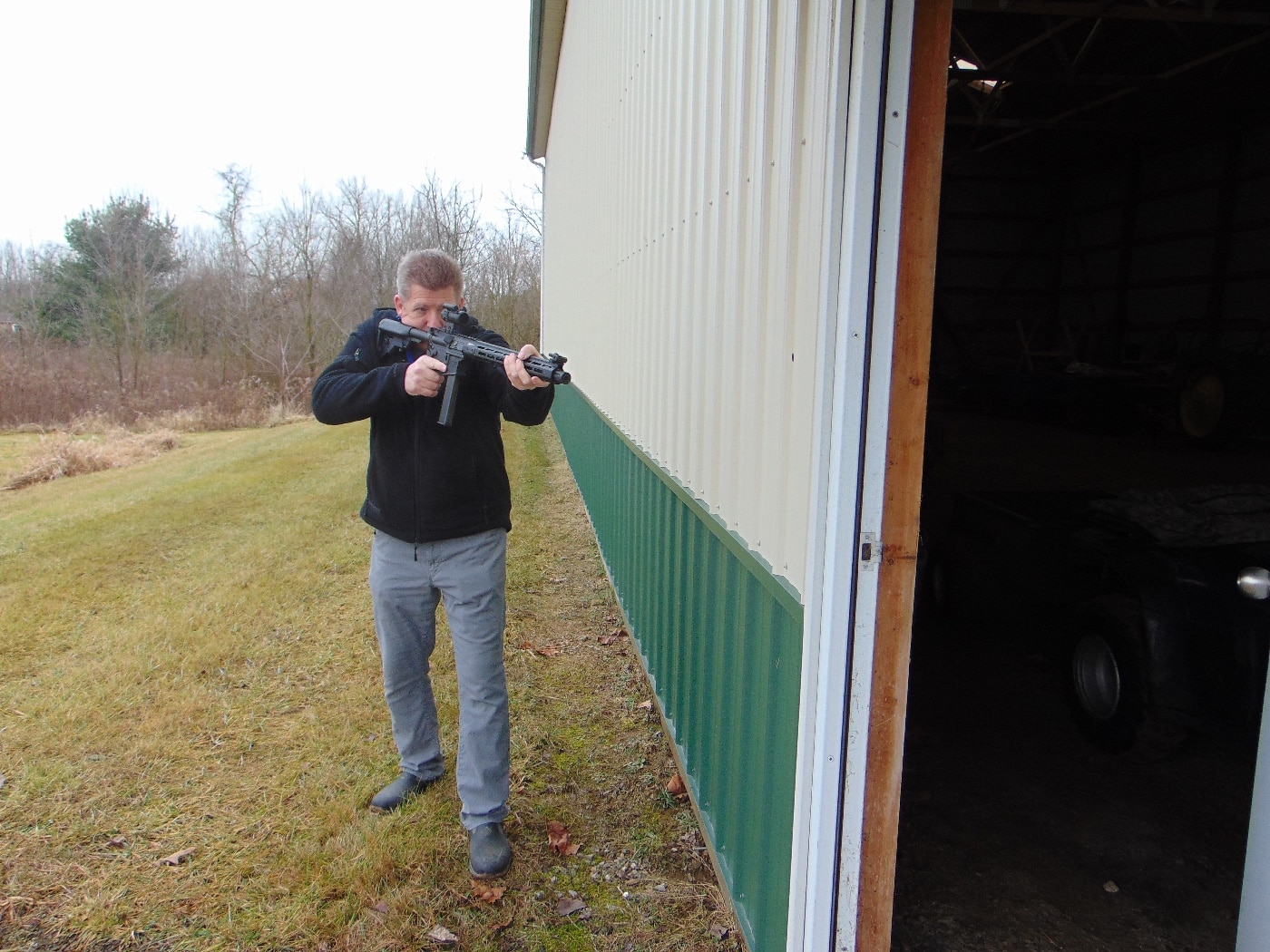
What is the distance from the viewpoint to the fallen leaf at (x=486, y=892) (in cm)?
306

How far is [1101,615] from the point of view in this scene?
12.0 ft

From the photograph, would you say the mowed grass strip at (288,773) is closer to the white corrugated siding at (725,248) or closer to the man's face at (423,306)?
the white corrugated siding at (725,248)

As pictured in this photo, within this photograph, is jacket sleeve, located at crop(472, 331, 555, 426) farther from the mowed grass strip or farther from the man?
the mowed grass strip

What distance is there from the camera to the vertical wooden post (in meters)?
1.78

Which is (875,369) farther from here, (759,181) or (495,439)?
(495,439)

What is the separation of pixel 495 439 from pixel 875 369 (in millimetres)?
1826

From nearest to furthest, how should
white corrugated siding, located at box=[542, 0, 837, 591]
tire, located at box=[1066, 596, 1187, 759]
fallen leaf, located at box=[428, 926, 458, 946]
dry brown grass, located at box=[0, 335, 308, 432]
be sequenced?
1. white corrugated siding, located at box=[542, 0, 837, 591]
2. fallen leaf, located at box=[428, 926, 458, 946]
3. tire, located at box=[1066, 596, 1187, 759]
4. dry brown grass, located at box=[0, 335, 308, 432]

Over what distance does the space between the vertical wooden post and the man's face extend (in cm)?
180

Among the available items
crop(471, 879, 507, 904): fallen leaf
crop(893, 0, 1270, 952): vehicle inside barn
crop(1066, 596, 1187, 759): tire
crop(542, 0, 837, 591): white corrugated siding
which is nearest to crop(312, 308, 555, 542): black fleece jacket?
crop(542, 0, 837, 591): white corrugated siding

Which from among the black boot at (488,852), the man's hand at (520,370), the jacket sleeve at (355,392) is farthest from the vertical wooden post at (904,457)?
the jacket sleeve at (355,392)

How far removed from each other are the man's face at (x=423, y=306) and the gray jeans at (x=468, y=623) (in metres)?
0.79

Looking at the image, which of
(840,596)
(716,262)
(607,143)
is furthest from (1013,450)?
(840,596)

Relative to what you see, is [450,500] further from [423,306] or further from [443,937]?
[443,937]

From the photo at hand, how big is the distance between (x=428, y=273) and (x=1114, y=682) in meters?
3.24
